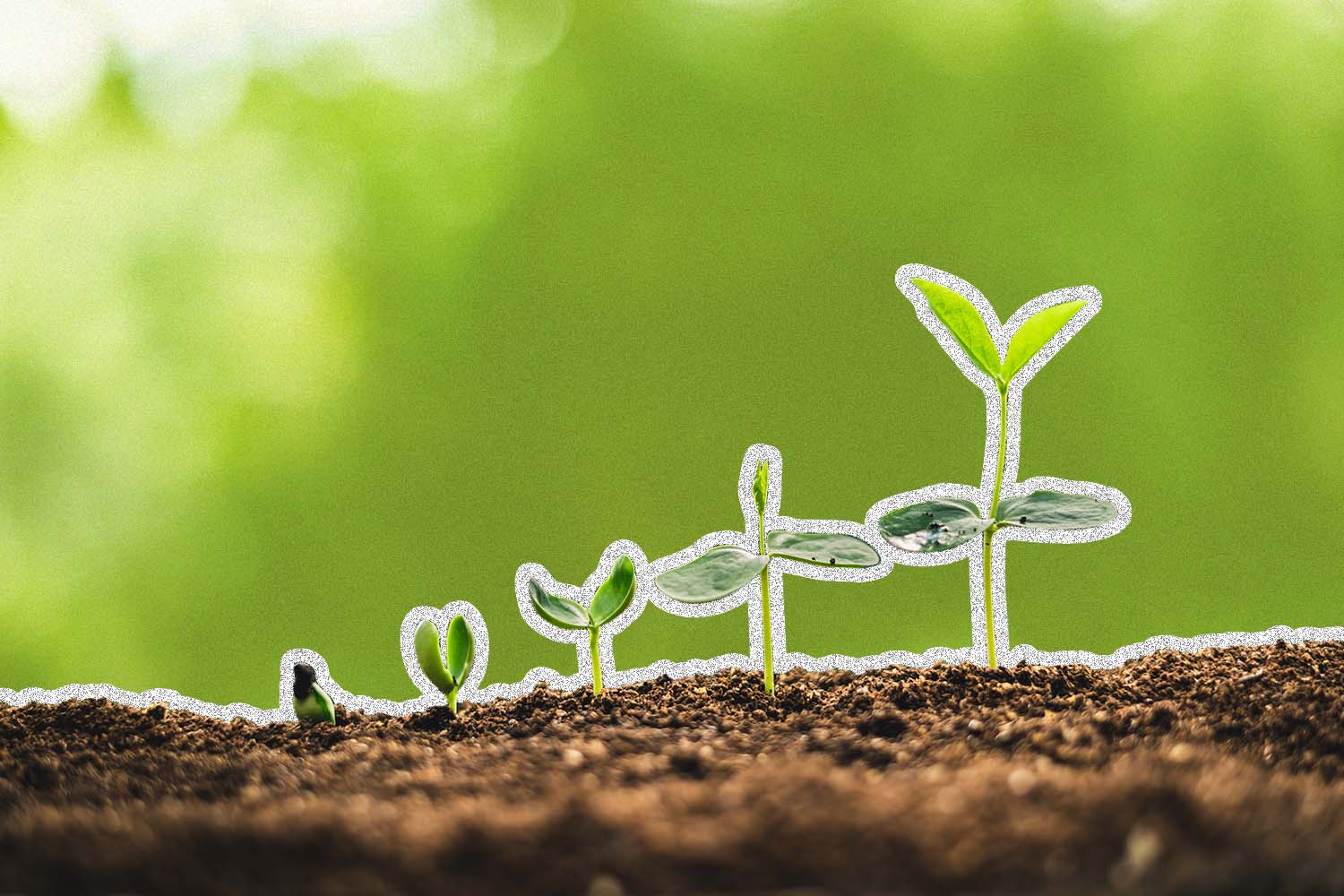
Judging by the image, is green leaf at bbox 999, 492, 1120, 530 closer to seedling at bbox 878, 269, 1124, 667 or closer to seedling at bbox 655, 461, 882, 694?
seedling at bbox 878, 269, 1124, 667

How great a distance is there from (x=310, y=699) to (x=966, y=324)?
0.84m

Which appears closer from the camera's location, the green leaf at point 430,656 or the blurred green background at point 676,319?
the green leaf at point 430,656

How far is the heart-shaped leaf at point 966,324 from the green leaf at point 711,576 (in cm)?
33

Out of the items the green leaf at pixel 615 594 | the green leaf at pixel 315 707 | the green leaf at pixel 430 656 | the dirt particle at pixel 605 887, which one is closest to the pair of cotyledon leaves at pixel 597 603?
the green leaf at pixel 615 594

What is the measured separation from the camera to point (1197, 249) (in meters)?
1.26

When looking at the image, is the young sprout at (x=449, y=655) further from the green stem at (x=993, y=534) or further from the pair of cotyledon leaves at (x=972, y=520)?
the green stem at (x=993, y=534)

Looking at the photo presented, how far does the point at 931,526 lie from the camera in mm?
1092

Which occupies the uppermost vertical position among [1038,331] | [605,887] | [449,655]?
[1038,331]

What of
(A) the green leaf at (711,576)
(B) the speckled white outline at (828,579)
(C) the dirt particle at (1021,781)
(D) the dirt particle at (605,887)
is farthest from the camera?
(B) the speckled white outline at (828,579)

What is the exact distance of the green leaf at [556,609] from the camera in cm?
109

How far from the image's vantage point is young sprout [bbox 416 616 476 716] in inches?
42.7

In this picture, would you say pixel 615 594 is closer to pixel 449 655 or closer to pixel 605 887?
pixel 449 655

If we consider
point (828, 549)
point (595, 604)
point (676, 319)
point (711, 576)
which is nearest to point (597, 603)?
point (595, 604)

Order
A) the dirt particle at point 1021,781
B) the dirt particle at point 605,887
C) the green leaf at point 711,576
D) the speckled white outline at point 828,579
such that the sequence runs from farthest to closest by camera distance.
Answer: the speckled white outline at point 828,579, the green leaf at point 711,576, the dirt particle at point 1021,781, the dirt particle at point 605,887
